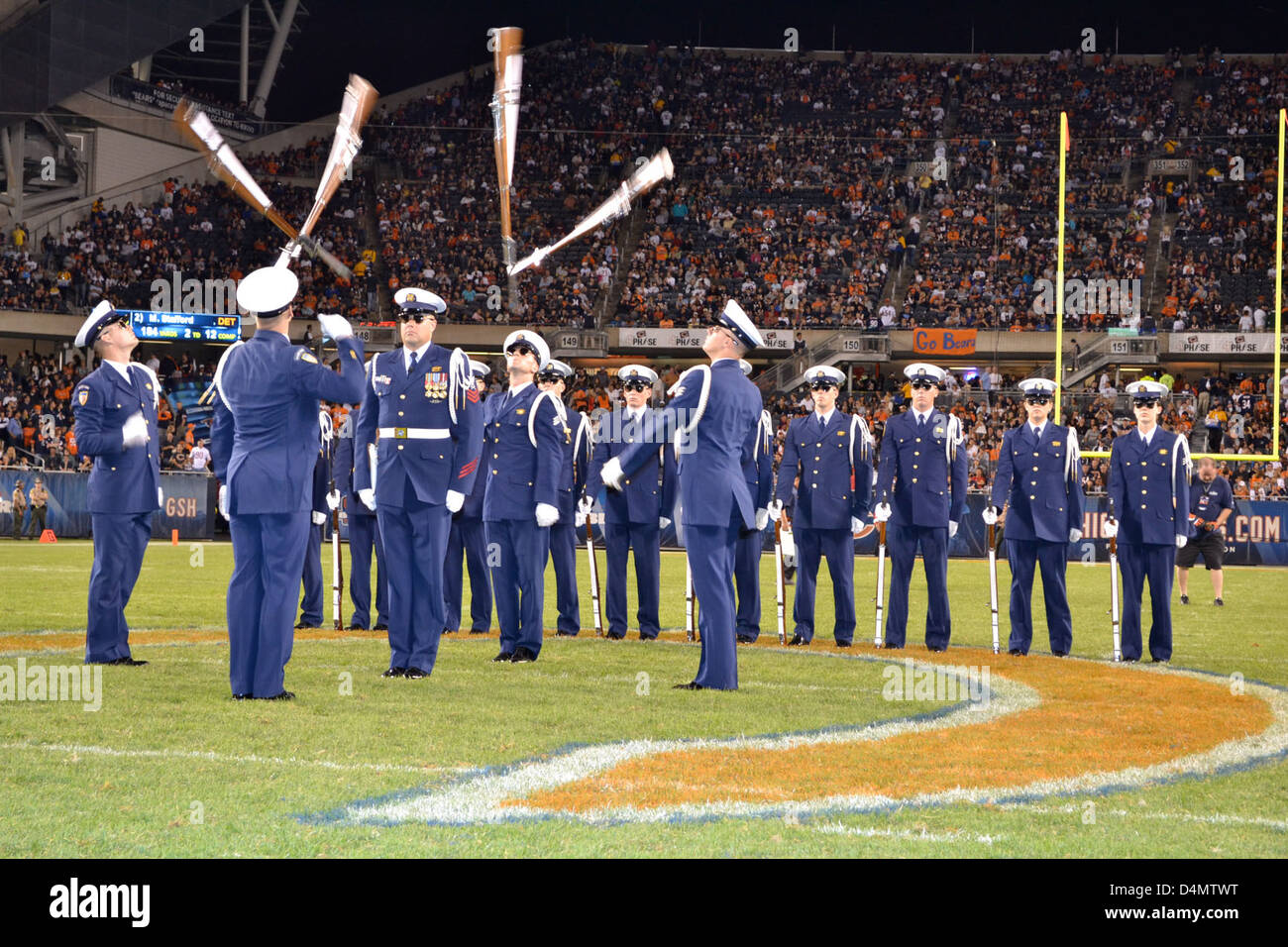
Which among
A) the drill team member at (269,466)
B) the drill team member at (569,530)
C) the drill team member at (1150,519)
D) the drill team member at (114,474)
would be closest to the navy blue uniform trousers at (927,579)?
the drill team member at (1150,519)

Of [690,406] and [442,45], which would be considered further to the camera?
[442,45]

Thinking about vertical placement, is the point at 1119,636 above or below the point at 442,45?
below

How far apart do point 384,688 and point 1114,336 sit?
34.0 m

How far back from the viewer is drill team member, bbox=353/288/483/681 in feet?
29.4

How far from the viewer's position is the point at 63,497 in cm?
3023

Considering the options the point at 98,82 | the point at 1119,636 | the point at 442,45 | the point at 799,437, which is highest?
the point at 442,45

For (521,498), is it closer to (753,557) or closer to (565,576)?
(565,576)

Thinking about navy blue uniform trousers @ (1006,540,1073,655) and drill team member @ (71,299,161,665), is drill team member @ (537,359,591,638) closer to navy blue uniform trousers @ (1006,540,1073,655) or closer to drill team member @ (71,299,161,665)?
navy blue uniform trousers @ (1006,540,1073,655)

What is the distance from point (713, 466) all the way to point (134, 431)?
13.0 feet

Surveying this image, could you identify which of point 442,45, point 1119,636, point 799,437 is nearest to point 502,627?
point 799,437

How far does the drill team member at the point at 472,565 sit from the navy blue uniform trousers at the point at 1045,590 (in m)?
4.42

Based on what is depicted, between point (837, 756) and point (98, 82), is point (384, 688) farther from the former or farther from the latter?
point (98, 82)

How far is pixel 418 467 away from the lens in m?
8.98
